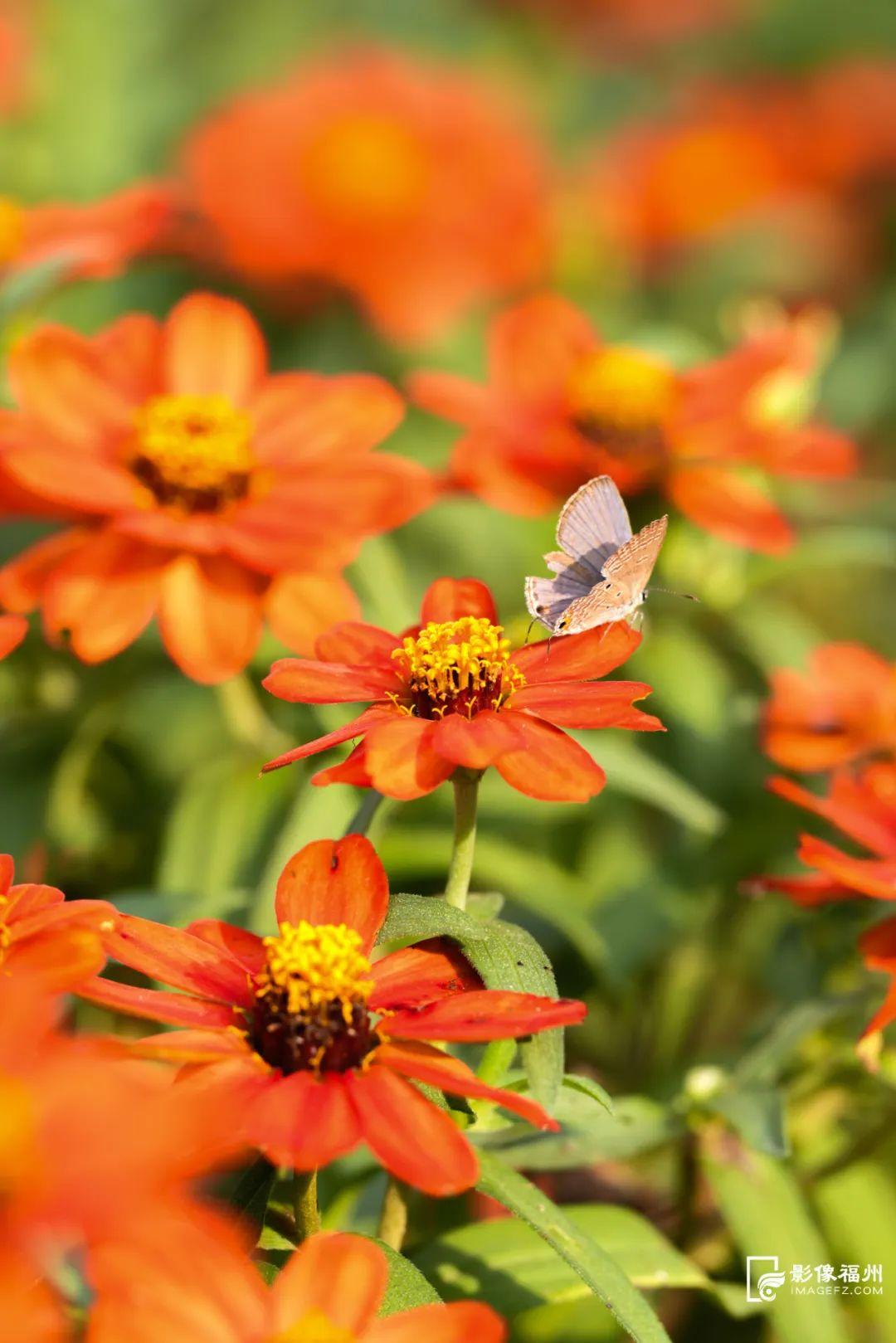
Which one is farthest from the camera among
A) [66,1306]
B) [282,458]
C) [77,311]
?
[77,311]

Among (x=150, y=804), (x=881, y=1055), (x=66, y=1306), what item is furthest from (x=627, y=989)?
(x=66, y=1306)

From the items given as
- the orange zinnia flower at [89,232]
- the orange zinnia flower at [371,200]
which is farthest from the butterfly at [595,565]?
the orange zinnia flower at [371,200]

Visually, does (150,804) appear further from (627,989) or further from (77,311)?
(77,311)

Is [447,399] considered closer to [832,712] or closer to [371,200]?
[832,712]

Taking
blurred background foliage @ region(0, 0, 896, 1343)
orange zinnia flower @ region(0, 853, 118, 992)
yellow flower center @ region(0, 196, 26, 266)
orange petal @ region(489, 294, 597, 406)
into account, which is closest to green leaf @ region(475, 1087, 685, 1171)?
blurred background foliage @ region(0, 0, 896, 1343)

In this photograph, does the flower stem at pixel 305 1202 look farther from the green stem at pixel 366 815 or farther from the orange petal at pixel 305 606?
the orange petal at pixel 305 606

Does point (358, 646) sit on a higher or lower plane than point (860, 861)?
higher

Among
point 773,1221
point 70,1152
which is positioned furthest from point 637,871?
point 70,1152
